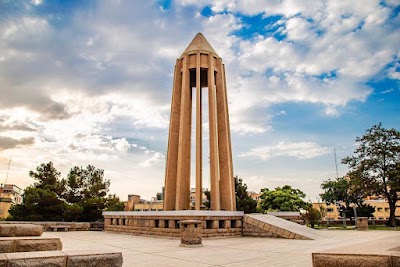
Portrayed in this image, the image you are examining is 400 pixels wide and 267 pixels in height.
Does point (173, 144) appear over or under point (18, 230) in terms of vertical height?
over

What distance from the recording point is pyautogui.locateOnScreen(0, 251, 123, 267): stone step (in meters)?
3.43

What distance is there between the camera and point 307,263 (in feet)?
21.2

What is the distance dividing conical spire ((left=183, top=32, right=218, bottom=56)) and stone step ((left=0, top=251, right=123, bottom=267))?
17.3 m

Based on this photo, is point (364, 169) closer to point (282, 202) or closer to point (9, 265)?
point (282, 202)

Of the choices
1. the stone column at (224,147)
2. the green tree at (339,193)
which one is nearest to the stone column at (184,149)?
the stone column at (224,147)

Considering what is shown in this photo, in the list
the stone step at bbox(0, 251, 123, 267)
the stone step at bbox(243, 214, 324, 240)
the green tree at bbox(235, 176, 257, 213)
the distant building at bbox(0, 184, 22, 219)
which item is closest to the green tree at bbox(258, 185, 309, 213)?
the green tree at bbox(235, 176, 257, 213)

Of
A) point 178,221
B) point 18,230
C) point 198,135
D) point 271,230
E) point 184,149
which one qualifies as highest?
point 198,135

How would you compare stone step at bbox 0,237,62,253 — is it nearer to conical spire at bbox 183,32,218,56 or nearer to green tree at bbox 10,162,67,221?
conical spire at bbox 183,32,218,56

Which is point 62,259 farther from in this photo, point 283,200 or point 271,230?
point 283,200

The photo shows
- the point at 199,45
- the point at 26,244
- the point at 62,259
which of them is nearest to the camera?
the point at 62,259

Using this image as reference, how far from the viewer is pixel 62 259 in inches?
146

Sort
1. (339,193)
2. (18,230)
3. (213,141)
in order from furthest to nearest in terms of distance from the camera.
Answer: (339,193), (213,141), (18,230)

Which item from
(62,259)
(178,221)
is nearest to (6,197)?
(178,221)

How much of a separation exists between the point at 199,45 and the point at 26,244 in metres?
17.3
